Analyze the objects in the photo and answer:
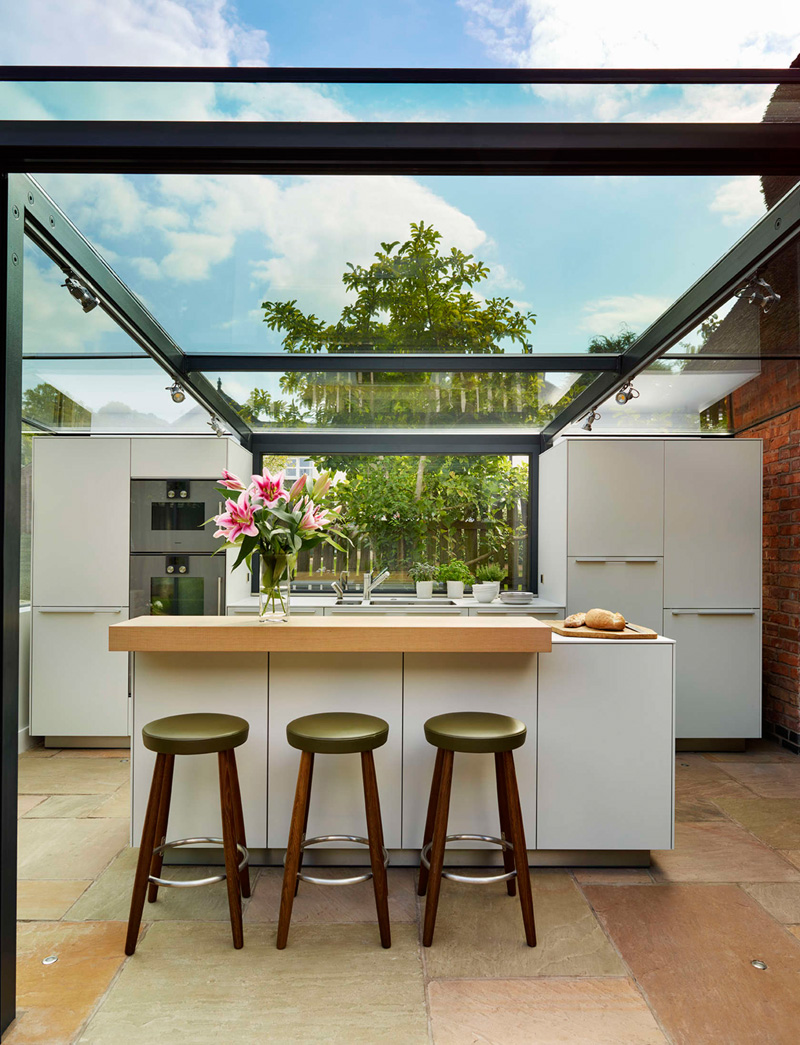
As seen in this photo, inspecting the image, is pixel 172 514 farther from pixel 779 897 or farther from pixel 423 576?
pixel 779 897

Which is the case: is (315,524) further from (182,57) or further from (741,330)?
(741,330)

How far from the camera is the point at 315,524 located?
286 cm

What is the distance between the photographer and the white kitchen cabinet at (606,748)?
9.58ft

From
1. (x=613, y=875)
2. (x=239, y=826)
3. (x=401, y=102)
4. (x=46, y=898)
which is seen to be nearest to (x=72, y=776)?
(x=46, y=898)

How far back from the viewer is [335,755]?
9.52 ft

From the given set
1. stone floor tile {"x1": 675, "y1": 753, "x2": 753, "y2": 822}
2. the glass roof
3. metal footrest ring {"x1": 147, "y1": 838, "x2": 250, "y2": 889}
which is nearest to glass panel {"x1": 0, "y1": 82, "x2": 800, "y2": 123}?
the glass roof

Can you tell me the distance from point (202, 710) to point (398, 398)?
2.31 meters

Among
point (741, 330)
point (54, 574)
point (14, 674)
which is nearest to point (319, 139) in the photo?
point (14, 674)

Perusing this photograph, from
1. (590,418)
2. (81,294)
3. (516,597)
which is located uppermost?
(81,294)

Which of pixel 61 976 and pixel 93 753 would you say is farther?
pixel 93 753

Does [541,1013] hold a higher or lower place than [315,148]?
lower

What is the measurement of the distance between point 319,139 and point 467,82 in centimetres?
42

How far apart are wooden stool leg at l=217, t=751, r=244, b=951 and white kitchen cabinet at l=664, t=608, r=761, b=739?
10.9 feet

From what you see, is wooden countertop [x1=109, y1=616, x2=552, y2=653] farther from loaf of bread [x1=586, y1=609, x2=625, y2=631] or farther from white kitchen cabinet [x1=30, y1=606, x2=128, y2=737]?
white kitchen cabinet [x1=30, y1=606, x2=128, y2=737]
